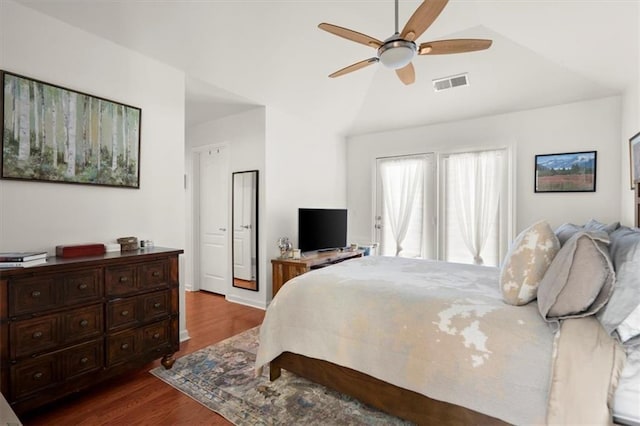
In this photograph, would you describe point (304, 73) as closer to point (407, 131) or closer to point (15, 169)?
point (407, 131)

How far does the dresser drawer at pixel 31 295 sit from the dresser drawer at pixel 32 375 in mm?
301

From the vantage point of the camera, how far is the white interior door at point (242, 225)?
417 cm

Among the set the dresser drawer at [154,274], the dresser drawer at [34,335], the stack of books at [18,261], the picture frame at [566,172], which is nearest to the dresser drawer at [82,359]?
the dresser drawer at [34,335]

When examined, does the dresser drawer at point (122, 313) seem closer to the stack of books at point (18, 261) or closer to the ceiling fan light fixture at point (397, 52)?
the stack of books at point (18, 261)

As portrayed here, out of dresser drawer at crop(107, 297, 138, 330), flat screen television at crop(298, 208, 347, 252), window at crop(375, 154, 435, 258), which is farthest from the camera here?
window at crop(375, 154, 435, 258)

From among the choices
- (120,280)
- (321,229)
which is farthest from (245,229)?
(120,280)

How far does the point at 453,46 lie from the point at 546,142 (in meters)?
2.74

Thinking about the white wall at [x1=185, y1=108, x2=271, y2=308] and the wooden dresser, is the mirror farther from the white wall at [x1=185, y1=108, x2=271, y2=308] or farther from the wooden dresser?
the wooden dresser

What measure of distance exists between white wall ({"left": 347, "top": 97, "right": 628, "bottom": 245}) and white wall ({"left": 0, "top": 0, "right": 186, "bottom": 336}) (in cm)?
345

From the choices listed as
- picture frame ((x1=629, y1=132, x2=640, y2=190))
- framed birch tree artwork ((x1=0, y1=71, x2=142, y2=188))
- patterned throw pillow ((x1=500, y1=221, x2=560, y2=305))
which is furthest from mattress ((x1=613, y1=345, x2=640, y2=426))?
framed birch tree artwork ((x1=0, y1=71, x2=142, y2=188))

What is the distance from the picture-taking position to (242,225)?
4.28 m

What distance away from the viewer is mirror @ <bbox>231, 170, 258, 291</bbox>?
13.5 feet

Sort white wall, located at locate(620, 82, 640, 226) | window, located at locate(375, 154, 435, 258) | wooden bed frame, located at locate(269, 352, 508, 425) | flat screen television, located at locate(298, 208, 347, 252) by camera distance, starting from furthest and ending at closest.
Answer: window, located at locate(375, 154, 435, 258) < flat screen television, located at locate(298, 208, 347, 252) < white wall, located at locate(620, 82, 640, 226) < wooden bed frame, located at locate(269, 352, 508, 425)

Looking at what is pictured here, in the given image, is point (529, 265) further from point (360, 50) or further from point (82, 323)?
point (360, 50)
